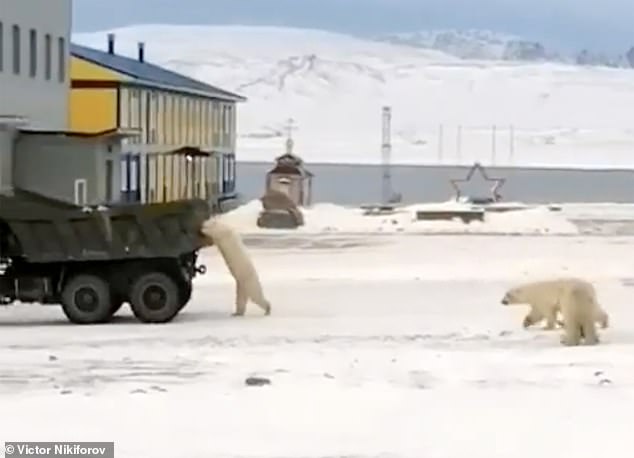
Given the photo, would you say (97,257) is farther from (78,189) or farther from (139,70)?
(139,70)

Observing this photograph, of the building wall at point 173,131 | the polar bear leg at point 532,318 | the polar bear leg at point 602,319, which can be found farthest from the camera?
the building wall at point 173,131

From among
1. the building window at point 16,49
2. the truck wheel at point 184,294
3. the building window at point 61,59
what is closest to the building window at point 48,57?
the building window at point 61,59

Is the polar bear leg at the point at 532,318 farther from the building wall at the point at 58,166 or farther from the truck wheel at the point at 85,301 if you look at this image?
the building wall at the point at 58,166

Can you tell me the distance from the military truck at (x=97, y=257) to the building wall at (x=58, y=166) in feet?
59.4

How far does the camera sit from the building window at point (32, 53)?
40.2m

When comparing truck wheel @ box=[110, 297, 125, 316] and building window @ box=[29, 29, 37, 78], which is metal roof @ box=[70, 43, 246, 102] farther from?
truck wheel @ box=[110, 297, 125, 316]

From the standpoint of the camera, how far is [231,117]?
211ft

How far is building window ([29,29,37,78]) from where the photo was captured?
132 ft

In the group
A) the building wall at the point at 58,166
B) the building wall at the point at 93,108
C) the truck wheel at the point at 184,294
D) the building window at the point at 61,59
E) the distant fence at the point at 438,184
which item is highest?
the building window at the point at 61,59

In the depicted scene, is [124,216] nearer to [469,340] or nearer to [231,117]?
[469,340]

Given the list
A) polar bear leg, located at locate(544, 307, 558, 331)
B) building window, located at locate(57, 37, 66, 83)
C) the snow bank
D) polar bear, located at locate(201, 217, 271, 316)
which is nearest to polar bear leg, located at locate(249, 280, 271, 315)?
polar bear, located at locate(201, 217, 271, 316)

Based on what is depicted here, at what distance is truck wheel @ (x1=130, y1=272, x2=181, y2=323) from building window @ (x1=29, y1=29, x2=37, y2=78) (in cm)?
2148

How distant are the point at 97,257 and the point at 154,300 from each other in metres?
0.80

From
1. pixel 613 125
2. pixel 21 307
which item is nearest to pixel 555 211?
pixel 21 307
